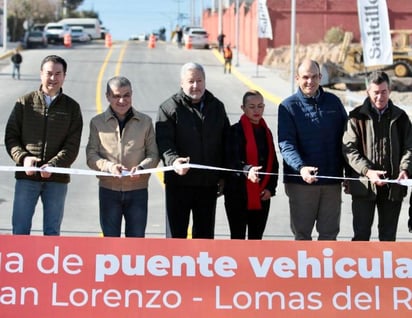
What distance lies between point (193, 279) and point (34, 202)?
170 cm

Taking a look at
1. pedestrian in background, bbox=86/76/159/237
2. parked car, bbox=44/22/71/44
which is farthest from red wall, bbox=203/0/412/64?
pedestrian in background, bbox=86/76/159/237

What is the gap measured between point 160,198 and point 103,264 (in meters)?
6.76

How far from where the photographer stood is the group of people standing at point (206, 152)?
6805 mm

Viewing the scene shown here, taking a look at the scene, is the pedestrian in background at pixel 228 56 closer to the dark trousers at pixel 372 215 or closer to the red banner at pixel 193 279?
the dark trousers at pixel 372 215

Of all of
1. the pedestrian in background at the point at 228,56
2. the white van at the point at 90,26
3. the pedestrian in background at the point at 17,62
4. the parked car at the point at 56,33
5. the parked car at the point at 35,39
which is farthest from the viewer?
the white van at the point at 90,26

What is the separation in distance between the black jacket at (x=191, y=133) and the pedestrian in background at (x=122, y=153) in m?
0.14

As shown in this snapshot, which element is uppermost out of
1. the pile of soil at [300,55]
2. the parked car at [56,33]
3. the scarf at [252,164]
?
the parked car at [56,33]

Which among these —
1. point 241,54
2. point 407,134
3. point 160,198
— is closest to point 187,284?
point 407,134

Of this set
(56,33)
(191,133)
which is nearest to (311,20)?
(56,33)

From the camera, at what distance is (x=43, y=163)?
6.81 meters

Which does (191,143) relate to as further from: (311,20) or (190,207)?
(311,20)

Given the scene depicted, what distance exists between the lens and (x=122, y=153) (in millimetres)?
6844

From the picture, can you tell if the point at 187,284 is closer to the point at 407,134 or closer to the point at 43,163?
the point at 43,163

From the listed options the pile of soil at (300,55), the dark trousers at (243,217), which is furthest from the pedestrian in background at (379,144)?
the pile of soil at (300,55)
